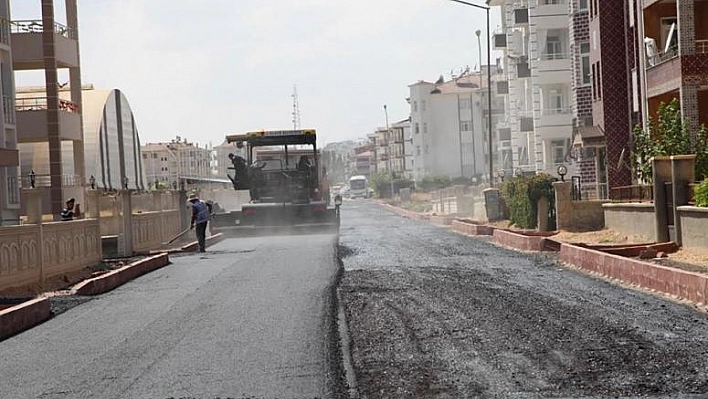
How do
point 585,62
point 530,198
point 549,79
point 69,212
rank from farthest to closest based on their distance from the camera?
point 549,79
point 585,62
point 530,198
point 69,212

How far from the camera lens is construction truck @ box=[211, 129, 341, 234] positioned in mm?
38156

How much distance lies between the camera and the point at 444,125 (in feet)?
459

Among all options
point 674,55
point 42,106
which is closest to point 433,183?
point 42,106

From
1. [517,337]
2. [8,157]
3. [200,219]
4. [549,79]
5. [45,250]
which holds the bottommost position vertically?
[517,337]

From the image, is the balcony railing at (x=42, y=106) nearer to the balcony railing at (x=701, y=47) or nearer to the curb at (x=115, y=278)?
the curb at (x=115, y=278)

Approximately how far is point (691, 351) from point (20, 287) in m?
12.7

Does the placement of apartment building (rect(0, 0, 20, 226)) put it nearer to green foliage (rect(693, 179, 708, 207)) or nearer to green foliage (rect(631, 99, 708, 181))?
green foliage (rect(631, 99, 708, 181))

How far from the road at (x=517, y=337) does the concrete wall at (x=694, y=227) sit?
253 cm

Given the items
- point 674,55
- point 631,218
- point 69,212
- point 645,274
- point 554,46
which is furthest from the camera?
point 554,46

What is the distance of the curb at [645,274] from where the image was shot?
14.7 meters

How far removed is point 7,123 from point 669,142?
22573 millimetres

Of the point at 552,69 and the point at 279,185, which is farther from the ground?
the point at 552,69

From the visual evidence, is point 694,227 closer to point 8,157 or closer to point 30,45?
point 8,157

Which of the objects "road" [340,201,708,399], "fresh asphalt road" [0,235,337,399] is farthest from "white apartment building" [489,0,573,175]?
"fresh asphalt road" [0,235,337,399]
